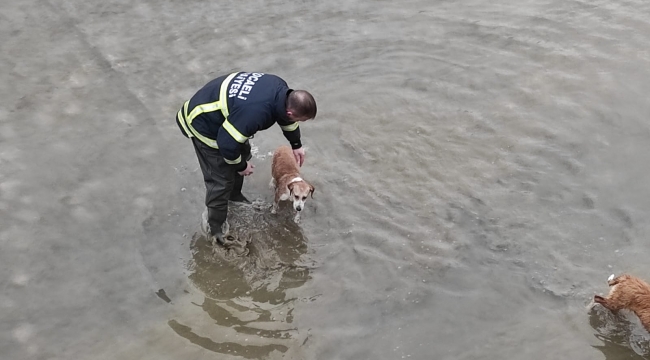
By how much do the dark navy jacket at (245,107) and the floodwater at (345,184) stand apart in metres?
1.51

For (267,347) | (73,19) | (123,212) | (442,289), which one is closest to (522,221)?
(442,289)

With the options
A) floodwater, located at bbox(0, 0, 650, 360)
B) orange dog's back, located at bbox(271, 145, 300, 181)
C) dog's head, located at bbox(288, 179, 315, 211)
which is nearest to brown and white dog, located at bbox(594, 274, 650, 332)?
floodwater, located at bbox(0, 0, 650, 360)

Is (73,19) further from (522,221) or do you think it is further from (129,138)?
(522,221)

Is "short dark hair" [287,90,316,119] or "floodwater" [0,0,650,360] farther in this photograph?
"floodwater" [0,0,650,360]

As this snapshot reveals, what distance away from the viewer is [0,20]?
10469 mm

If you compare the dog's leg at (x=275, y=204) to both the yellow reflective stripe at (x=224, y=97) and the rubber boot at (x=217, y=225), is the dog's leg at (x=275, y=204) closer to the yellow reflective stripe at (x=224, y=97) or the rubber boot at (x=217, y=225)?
the rubber boot at (x=217, y=225)

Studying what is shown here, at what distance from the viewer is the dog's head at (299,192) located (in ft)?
23.1

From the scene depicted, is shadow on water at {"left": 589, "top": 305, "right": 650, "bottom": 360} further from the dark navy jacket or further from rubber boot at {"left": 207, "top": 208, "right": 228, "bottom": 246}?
rubber boot at {"left": 207, "top": 208, "right": 228, "bottom": 246}

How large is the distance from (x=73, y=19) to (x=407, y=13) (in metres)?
5.58

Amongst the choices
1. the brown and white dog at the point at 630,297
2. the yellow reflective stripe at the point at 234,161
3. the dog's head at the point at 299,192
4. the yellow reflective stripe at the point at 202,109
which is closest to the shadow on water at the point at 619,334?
the brown and white dog at the point at 630,297

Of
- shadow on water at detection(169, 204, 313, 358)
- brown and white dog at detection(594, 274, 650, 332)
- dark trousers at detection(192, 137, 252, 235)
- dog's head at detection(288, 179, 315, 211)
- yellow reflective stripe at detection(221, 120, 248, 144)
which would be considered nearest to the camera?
brown and white dog at detection(594, 274, 650, 332)

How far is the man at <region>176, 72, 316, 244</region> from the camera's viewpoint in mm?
5773

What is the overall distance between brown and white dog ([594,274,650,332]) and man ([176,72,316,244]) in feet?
10.5

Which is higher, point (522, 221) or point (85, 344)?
point (522, 221)
